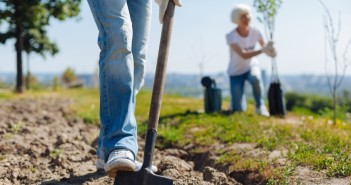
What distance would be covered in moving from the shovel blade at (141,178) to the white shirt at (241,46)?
5126 mm

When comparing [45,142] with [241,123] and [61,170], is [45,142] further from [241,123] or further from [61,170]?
[241,123]

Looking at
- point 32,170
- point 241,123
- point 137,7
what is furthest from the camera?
point 241,123

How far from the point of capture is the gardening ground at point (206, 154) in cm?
313

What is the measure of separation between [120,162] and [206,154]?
1842 mm

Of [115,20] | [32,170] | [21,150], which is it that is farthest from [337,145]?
[21,150]

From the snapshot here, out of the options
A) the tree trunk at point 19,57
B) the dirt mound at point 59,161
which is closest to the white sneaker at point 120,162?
the dirt mound at point 59,161

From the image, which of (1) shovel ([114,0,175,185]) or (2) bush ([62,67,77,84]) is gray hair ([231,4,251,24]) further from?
(2) bush ([62,67,77,84])

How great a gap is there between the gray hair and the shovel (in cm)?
470

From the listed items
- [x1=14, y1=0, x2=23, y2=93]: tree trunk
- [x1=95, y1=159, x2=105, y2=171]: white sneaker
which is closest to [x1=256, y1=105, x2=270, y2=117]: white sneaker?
[x1=95, y1=159, x2=105, y2=171]: white sneaker

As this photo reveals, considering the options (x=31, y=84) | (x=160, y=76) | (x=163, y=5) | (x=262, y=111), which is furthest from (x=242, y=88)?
(x=31, y=84)

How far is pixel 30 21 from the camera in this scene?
17156 millimetres

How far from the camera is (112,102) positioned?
284 cm

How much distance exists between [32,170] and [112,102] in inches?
39.4

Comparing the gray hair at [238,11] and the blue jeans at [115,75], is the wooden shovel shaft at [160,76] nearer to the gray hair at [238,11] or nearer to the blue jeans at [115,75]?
the blue jeans at [115,75]
